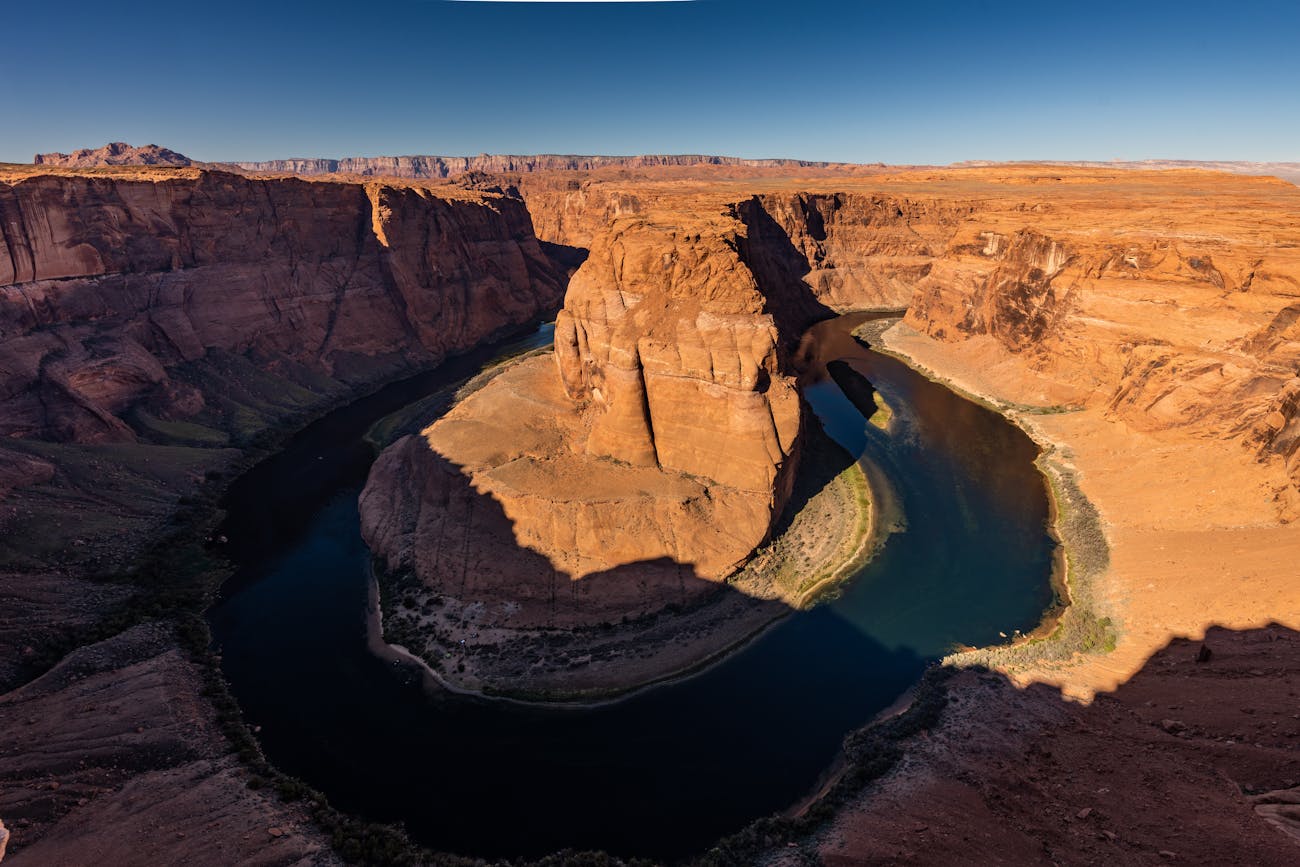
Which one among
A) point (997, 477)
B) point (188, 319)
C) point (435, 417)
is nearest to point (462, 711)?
point (435, 417)

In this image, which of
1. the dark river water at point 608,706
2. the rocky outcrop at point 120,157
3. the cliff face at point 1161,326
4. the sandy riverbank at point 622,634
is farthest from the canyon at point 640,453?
the rocky outcrop at point 120,157

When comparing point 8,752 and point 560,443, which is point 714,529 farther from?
point 8,752

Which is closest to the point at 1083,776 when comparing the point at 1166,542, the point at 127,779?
the point at 1166,542

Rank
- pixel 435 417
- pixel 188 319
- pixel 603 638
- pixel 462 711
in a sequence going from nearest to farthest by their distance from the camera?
pixel 462 711 < pixel 603 638 < pixel 435 417 < pixel 188 319

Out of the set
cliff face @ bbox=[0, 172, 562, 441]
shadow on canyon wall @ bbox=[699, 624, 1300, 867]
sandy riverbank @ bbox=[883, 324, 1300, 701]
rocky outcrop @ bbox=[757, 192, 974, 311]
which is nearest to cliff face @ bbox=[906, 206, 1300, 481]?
sandy riverbank @ bbox=[883, 324, 1300, 701]

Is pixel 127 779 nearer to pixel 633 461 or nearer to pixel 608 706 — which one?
pixel 608 706

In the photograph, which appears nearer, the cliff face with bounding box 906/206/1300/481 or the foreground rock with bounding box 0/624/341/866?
the foreground rock with bounding box 0/624/341/866

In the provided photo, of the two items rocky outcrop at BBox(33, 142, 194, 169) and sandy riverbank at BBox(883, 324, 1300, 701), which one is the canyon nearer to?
sandy riverbank at BBox(883, 324, 1300, 701)
